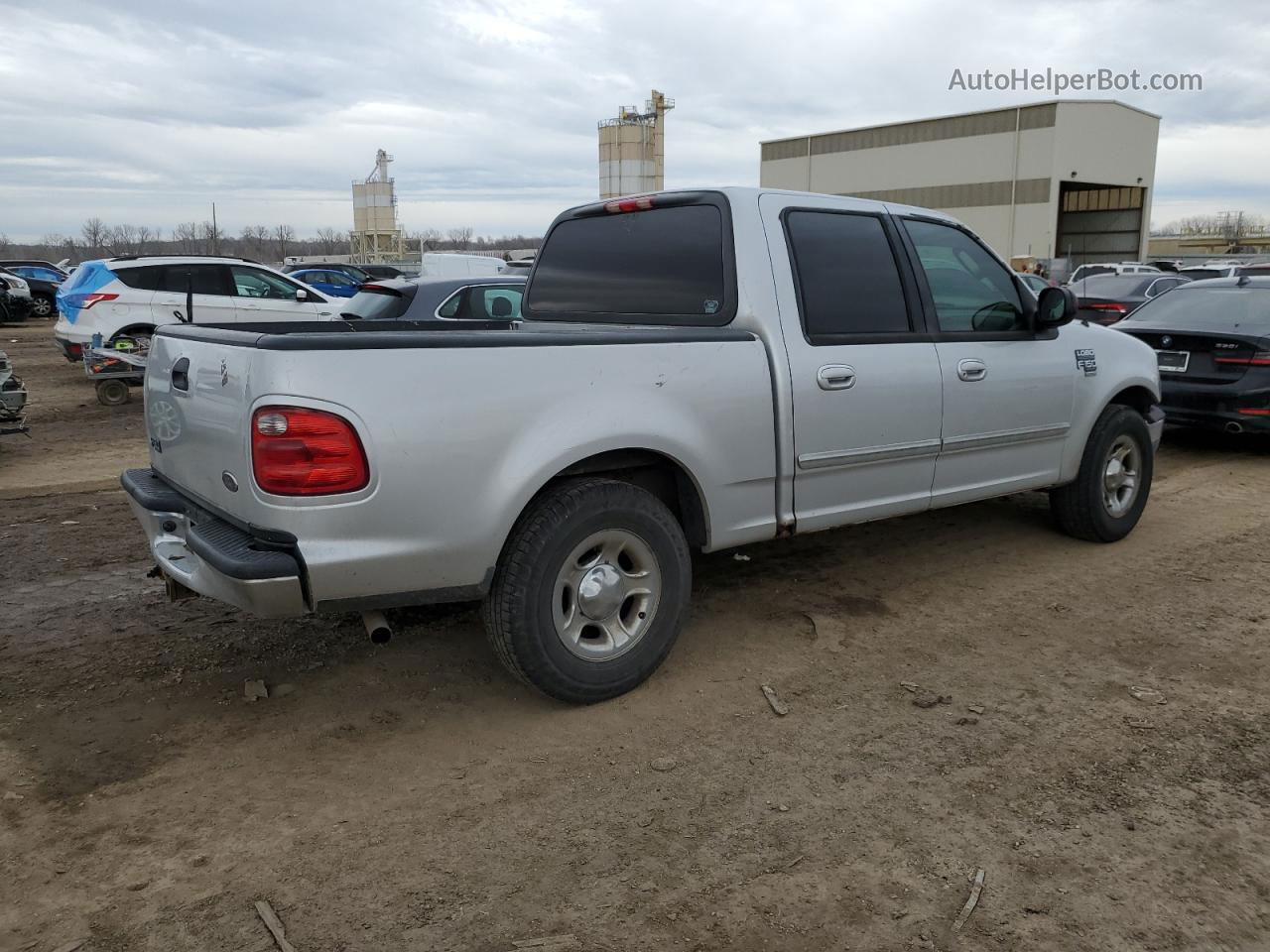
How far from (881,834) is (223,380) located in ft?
8.29

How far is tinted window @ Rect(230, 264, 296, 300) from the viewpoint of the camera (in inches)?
540

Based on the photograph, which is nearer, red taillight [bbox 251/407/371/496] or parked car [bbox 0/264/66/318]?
red taillight [bbox 251/407/371/496]

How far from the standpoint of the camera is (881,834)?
292 cm

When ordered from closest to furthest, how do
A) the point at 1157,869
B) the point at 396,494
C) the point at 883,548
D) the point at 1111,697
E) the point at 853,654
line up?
the point at 1157,869
the point at 396,494
the point at 1111,697
the point at 853,654
the point at 883,548

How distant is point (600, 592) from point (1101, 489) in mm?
3564

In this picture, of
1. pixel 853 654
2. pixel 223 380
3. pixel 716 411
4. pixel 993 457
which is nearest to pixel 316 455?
pixel 223 380

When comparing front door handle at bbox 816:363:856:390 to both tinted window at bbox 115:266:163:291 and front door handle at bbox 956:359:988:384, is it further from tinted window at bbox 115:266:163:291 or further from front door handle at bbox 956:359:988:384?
tinted window at bbox 115:266:163:291

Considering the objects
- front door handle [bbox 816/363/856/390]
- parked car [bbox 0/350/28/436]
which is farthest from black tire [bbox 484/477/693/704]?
parked car [bbox 0/350/28/436]

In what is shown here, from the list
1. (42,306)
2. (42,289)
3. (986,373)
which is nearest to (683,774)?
(986,373)

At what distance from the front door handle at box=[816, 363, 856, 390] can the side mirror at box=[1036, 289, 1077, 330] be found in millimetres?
1439

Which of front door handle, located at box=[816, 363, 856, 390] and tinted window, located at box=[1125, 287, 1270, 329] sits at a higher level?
tinted window, located at box=[1125, 287, 1270, 329]

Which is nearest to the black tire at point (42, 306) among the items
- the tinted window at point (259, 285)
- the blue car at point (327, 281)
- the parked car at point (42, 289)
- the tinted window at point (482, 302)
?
the parked car at point (42, 289)

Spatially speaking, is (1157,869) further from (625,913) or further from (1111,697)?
(625,913)

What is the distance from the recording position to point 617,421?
3572 millimetres
